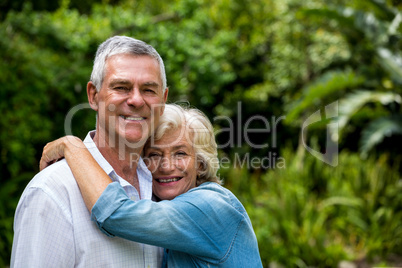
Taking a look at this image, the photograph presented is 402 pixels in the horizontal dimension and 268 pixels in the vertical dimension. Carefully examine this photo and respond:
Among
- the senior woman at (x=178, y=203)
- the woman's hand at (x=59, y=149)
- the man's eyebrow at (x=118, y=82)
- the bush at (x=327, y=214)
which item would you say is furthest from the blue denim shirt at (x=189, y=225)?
the bush at (x=327, y=214)

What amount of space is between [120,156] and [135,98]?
11.3 inches

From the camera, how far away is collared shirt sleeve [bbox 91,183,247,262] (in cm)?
165

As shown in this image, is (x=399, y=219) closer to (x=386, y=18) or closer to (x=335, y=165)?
(x=335, y=165)

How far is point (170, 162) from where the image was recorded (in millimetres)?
2215

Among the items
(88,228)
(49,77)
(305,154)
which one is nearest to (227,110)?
(305,154)

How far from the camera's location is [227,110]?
38.8 ft

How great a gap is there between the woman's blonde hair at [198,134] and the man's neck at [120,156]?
0.63 feet

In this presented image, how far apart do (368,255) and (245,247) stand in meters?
4.64

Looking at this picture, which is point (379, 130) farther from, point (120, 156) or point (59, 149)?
point (59, 149)

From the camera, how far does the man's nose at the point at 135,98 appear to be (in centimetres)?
191

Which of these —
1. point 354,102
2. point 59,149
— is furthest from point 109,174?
point 354,102

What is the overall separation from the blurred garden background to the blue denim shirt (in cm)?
379

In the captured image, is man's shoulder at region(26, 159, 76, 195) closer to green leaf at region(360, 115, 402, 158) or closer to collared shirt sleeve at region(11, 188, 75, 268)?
collared shirt sleeve at region(11, 188, 75, 268)

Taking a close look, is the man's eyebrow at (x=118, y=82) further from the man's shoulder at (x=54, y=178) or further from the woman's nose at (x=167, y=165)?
the woman's nose at (x=167, y=165)
